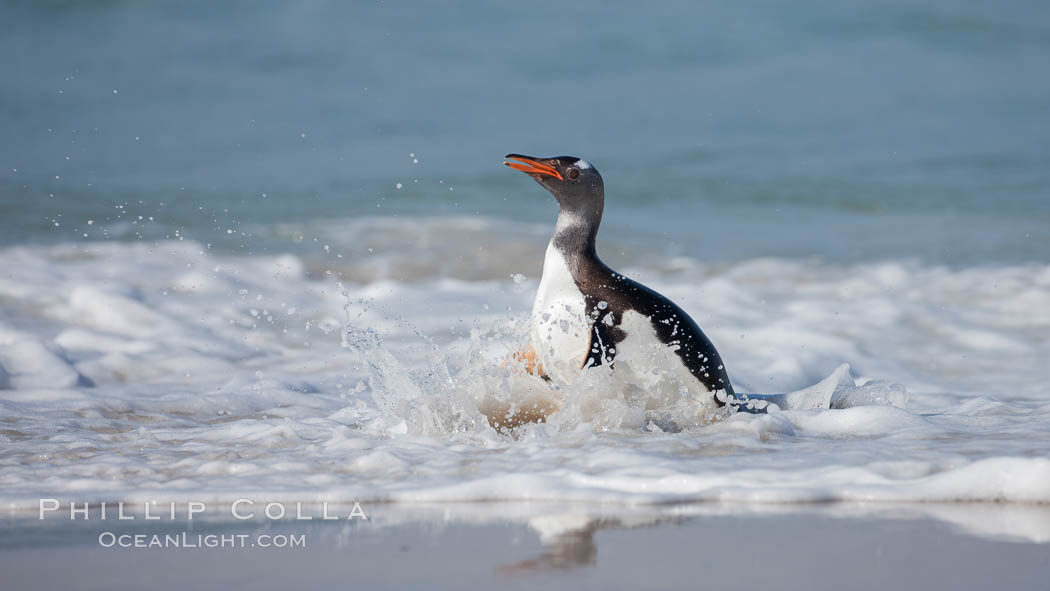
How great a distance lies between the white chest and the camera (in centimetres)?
470

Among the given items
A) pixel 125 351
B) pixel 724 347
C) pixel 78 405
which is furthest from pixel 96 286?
pixel 724 347

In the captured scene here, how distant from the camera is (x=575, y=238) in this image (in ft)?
16.3

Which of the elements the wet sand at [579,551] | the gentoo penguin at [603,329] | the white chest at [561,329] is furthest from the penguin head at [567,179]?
the wet sand at [579,551]

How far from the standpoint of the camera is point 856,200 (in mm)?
19266

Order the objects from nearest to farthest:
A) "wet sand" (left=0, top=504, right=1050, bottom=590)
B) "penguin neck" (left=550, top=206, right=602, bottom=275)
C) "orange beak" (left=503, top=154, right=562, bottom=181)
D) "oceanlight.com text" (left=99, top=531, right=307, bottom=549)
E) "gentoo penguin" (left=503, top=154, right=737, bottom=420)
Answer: "wet sand" (left=0, top=504, right=1050, bottom=590)
"oceanlight.com text" (left=99, top=531, right=307, bottom=549)
"gentoo penguin" (left=503, top=154, right=737, bottom=420)
"penguin neck" (left=550, top=206, right=602, bottom=275)
"orange beak" (left=503, top=154, right=562, bottom=181)

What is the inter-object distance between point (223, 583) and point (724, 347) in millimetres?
6279

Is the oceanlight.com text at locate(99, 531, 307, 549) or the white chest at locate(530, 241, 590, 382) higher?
the white chest at locate(530, 241, 590, 382)

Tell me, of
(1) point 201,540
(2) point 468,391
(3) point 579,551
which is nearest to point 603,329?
(2) point 468,391

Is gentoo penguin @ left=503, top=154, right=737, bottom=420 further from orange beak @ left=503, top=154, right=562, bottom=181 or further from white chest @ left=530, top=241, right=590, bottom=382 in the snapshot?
orange beak @ left=503, top=154, right=562, bottom=181

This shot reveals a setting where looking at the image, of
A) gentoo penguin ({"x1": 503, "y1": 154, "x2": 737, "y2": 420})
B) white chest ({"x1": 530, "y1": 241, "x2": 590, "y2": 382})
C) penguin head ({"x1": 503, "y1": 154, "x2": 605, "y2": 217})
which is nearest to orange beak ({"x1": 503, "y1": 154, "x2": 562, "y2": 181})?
penguin head ({"x1": 503, "y1": 154, "x2": 605, "y2": 217})

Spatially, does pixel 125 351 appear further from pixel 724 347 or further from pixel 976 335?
pixel 976 335

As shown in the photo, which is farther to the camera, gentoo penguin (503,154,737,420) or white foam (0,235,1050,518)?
gentoo penguin (503,154,737,420)

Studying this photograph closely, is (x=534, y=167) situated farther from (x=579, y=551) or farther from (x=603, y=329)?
(x=579, y=551)

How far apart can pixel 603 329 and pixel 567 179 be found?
824mm
